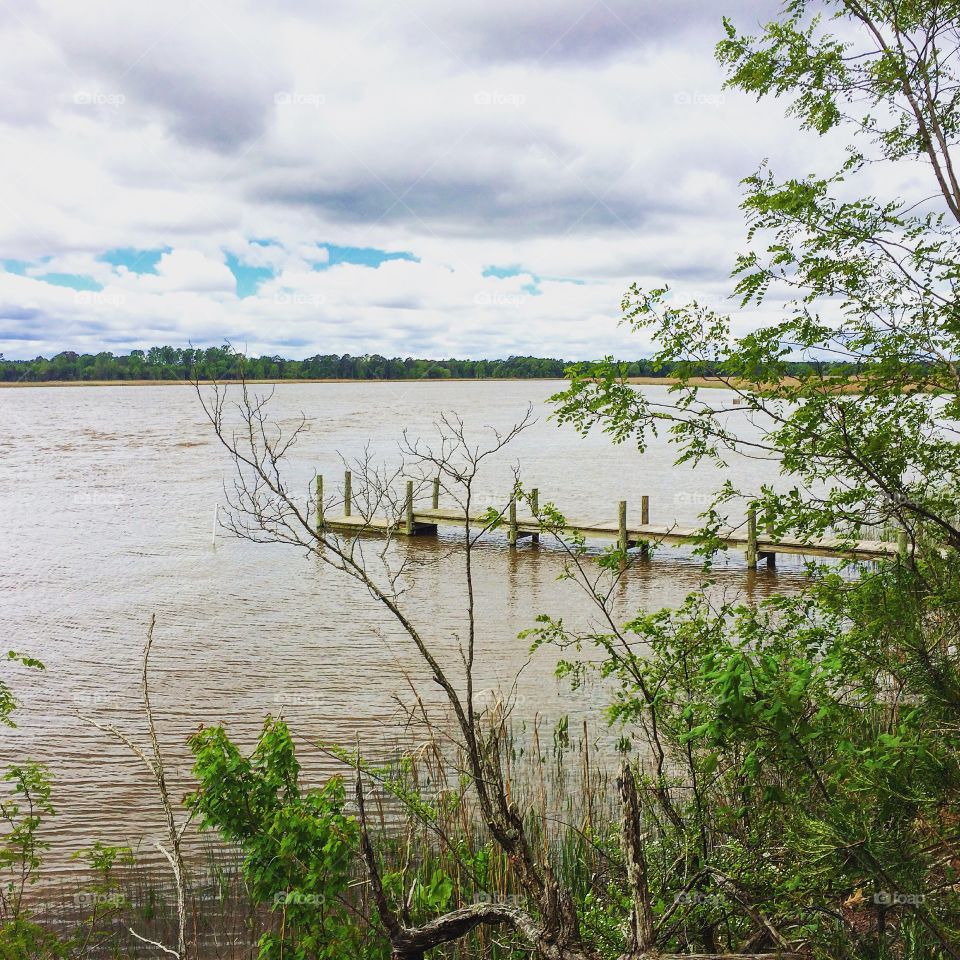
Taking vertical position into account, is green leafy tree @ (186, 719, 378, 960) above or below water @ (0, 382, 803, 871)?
above

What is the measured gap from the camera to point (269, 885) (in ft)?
16.0

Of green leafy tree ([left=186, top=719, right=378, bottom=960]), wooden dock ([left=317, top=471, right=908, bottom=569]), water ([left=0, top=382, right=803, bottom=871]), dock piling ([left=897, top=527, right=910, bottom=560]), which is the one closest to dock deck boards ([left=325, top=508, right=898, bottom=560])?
wooden dock ([left=317, top=471, right=908, bottom=569])

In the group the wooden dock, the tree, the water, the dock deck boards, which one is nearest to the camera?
the tree

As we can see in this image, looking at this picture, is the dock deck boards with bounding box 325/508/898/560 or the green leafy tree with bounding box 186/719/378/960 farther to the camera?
the dock deck boards with bounding box 325/508/898/560

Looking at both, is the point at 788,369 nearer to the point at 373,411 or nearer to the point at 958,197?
the point at 958,197

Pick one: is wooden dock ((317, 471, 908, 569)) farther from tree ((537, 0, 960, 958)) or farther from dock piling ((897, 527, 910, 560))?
tree ((537, 0, 960, 958))

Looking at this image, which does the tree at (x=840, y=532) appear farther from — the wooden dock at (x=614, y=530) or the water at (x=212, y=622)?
the wooden dock at (x=614, y=530)

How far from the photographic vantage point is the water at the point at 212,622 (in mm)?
10320

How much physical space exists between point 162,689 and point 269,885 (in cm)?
838

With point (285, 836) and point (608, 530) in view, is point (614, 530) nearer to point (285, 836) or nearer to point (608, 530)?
point (608, 530)

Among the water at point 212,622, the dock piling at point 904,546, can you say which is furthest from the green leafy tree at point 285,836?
the dock piling at point 904,546

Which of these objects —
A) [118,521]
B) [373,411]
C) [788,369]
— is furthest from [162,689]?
[373,411]

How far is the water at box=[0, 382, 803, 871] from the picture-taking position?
33.9 ft

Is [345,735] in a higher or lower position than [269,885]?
lower
